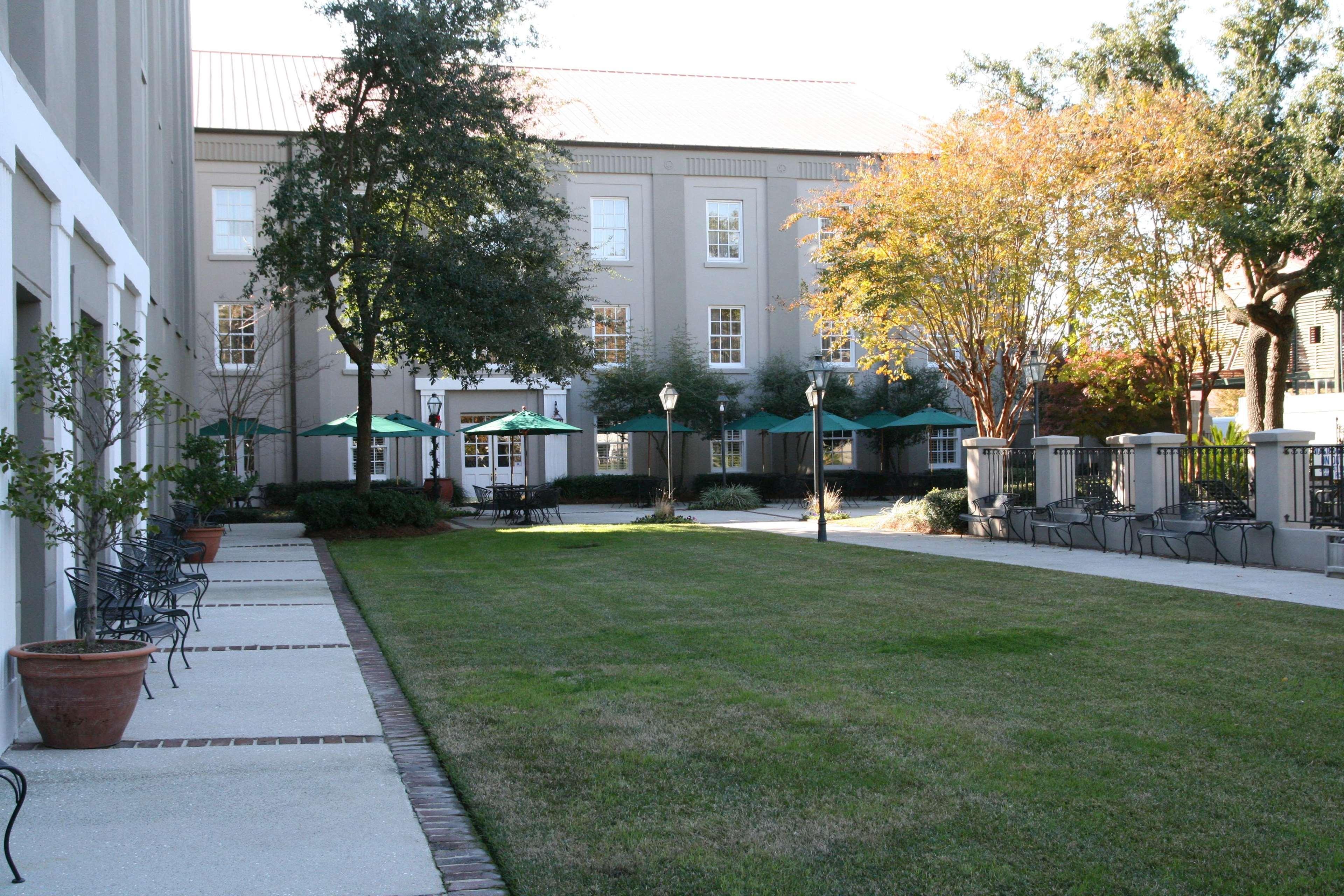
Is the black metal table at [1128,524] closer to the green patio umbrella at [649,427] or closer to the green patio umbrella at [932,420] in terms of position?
the green patio umbrella at [932,420]

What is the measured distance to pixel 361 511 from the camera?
69.8 ft

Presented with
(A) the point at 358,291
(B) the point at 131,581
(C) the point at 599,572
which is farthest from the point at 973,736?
(A) the point at 358,291

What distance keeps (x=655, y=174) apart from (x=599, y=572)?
2395cm

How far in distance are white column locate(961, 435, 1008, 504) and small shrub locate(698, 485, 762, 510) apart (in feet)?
32.3

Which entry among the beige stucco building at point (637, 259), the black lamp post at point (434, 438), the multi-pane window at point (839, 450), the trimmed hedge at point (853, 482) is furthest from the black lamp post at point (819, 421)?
the multi-pane window at point (839, 450)

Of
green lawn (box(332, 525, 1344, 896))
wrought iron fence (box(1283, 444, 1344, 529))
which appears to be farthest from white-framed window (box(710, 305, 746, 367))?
green lawn (box(332, 525, 1344, 896))

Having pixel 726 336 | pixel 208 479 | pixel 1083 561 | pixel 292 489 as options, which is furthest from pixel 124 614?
pixel 726 336

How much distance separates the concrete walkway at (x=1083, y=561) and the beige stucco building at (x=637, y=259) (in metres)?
8.46

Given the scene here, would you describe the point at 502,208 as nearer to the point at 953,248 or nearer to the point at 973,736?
the point at 953,248

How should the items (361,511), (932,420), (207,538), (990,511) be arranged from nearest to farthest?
(207,538) < (990,511) < (361,511) < (932,420)

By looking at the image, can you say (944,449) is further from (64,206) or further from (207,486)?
(64,206)

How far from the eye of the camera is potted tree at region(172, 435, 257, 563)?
1622 centimetres

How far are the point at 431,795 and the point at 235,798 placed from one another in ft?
2.87

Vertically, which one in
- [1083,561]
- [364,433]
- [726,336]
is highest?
[726,336]
